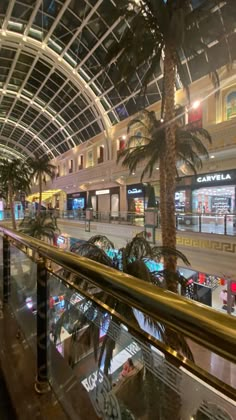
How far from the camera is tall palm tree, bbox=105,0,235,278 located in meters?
8.34

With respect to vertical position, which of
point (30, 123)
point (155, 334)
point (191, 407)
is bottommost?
point (191, 407)

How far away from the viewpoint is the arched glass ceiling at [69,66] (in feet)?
59.7

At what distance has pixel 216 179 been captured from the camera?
17672 mm

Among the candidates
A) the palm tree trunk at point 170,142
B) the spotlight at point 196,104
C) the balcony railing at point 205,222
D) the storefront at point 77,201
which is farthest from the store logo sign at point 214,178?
the storefront at point 77,201

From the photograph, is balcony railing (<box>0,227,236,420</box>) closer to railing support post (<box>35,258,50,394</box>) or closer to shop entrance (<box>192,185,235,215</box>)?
railing support post (<box>35,258,50,394</box>)

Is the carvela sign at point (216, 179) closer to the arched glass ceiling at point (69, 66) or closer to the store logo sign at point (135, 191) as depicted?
the arched glass ceiling at point (69, 66)

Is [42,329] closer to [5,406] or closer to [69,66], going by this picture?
[5,406]

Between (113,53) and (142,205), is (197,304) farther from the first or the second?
(142,205)

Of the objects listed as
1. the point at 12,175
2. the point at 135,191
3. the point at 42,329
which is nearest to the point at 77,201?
the point at 12,175

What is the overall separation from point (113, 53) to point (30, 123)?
36.5 metres

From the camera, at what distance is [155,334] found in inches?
44.2

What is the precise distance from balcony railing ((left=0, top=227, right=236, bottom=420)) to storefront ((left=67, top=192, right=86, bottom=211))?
109 ft

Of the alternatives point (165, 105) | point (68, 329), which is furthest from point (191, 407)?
point (165, 105)

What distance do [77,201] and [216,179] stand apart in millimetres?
23106
